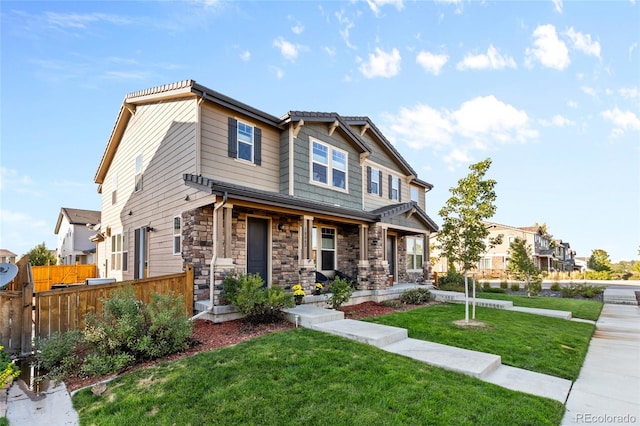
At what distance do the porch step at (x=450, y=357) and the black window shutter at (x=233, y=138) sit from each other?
701 cm

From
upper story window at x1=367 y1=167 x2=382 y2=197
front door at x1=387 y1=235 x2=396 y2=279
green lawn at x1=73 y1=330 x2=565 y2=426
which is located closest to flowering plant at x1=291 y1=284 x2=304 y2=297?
green lawn at x1=73 y1=330 x2=565 y2=426

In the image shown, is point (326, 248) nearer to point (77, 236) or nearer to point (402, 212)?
point (402, 212)

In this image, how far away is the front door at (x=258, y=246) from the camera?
10.2 metres

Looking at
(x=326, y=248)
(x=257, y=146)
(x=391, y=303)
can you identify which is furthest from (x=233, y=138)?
(x=391, y=303)

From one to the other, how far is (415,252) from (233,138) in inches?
470

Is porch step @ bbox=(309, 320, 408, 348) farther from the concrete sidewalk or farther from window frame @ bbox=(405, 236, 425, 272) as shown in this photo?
window frame @ bbox=(405, 236, 425, 272)

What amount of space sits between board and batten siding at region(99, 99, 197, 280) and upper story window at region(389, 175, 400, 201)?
10509 millimetres

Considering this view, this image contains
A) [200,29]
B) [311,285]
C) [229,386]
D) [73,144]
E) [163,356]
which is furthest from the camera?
[73,144]

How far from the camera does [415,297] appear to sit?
12961 mm

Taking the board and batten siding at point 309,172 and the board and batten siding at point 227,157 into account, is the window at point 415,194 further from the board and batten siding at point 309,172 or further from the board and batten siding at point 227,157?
the board and batten siding at point 227,157

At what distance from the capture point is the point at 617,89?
1185 cm

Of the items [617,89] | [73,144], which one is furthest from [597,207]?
[73,144]

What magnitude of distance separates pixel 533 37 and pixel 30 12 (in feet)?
52.9

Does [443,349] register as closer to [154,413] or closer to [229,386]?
[229,386]
